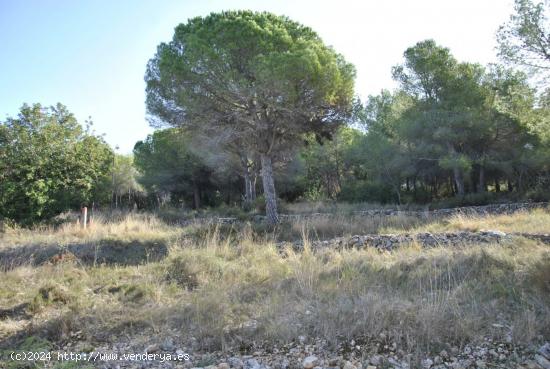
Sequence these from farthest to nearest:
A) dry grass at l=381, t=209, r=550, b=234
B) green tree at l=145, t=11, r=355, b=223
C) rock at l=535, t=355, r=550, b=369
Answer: green tree at l=145, t=11, r=355, b=223 → dry grass at l=381, t=209, r=550, b=234 → rock at l=535, t=355, r=550, b=369

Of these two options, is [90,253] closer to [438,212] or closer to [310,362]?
[310,362]

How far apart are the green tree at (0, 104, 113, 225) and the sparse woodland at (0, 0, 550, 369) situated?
0.06 metres

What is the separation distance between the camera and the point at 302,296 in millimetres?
4191

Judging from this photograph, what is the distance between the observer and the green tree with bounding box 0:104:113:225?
12.1 metres

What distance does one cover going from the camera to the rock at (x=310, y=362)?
2797mm

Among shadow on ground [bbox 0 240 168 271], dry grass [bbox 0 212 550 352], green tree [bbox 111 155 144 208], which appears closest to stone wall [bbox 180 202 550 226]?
shadow on ground [bbox 0 240 168 271]

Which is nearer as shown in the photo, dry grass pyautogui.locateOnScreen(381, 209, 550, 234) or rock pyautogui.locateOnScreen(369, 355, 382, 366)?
rock pyautogui.locateOnScreen(369, 355, 382, 366)

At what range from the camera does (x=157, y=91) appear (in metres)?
11.9

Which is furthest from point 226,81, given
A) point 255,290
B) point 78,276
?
point 255,290

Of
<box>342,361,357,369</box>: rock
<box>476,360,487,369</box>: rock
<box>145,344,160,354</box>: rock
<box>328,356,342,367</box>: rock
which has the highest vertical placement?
<box>476,360,487,369</box>: rock

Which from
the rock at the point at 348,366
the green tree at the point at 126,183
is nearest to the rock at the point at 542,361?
the rock at the point at 348,366

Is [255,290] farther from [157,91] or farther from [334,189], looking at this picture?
[334,189]

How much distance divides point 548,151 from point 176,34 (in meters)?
18.4

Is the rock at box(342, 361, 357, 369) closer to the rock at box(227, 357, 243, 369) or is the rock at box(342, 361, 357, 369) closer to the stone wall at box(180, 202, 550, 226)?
the rock at box(227, 357, 243, 369)
